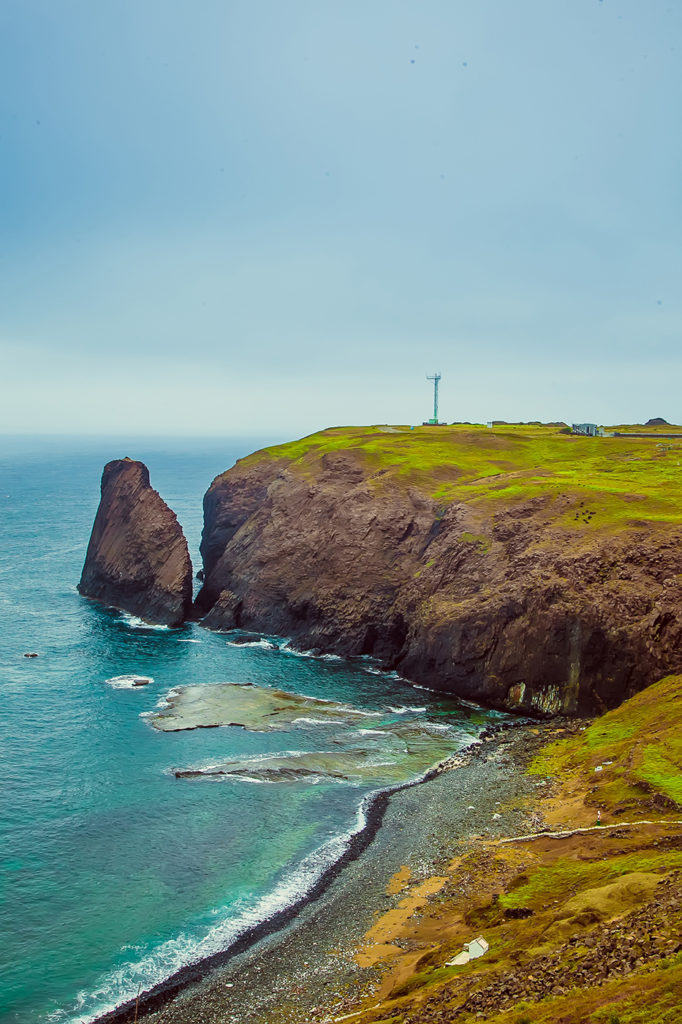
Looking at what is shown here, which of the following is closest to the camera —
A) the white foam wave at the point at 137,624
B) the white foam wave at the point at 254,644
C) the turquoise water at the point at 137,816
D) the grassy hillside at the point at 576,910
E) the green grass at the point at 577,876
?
the grassy hillside at the point at 576,910

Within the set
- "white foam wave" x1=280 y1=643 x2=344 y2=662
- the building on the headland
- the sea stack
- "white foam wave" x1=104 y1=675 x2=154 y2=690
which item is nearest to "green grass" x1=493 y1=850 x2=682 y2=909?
"white foam wave" x1=104 y1=675 x2=154 y2=690

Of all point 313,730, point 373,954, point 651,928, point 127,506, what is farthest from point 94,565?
point 651,928

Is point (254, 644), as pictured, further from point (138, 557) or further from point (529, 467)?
point (529, 467)

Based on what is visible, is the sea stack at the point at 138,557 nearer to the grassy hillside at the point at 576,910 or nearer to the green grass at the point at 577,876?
the grassy hillside at the point at 576,910

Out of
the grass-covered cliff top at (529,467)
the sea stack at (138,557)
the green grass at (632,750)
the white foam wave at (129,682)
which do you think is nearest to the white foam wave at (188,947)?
the green grass at (632,750)

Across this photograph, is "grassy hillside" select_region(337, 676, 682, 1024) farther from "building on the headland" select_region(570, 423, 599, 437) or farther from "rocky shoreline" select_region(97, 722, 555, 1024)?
"building on the headland" select_region(570, 423, 599, 437)
